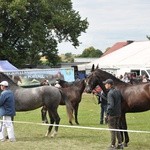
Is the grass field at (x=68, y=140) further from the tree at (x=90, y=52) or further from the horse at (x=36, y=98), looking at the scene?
the tree at (x=90, y=52)

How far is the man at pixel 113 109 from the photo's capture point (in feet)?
36.9

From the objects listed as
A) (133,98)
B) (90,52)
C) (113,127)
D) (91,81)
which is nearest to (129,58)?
(91,81)

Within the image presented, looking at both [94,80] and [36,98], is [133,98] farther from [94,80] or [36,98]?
[36,98]

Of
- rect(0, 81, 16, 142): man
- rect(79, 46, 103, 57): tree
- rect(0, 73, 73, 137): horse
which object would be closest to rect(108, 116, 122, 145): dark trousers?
rect(0, 73, 73, 137): horse

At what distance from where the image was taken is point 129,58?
142 feet

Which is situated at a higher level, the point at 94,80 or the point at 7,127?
the point at 94,80

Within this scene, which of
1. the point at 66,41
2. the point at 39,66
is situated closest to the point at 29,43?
the point at 66,41

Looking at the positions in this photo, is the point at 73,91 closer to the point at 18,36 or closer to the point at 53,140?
the point at 53,140

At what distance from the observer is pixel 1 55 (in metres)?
53.1

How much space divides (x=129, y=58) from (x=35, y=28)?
15.0 m

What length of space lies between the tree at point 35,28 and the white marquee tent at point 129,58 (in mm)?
9894

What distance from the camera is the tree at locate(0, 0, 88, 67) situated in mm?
53094

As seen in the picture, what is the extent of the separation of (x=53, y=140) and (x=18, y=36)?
1707 inches

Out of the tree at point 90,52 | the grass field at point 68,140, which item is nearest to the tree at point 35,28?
the grass field at point 68,140
